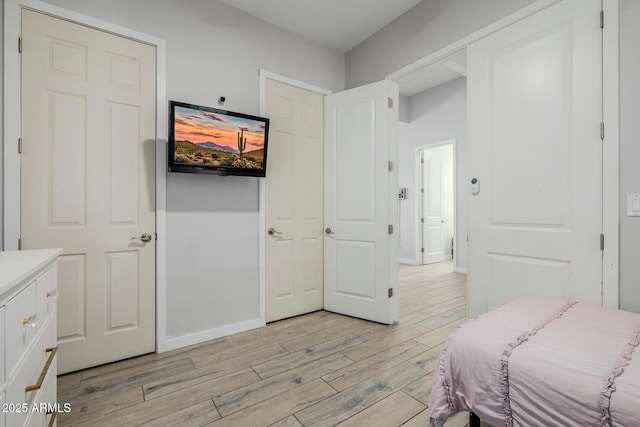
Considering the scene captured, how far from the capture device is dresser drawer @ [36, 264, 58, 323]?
1108mm

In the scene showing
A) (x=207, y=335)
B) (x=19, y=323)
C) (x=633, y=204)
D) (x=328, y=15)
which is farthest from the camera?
(x=328, y=15)

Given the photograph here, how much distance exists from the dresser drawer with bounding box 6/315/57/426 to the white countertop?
10.5 inches

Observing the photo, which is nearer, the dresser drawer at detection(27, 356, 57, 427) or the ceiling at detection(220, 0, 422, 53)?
the dresser drawer at detection(27, 356, 57, 427)

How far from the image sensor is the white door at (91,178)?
1939 millimetres

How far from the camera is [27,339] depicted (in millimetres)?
973

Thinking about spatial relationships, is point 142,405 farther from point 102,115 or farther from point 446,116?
point 446,116

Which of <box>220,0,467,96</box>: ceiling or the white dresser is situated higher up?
<box>220,0,467,96</box>: ceiling

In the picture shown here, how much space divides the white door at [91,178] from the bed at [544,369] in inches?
87.1

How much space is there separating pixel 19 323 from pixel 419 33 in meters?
3.19

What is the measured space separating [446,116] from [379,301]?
155 inches

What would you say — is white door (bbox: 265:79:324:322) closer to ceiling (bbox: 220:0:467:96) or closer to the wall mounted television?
the wall mounted television

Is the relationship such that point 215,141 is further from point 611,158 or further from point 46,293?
point 611,158

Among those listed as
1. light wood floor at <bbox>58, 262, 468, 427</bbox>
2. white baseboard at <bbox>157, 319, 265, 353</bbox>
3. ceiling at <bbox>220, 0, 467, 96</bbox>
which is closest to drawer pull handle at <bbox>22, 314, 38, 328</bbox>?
light wood floor at <bbox>58, 262, 468, 427</bbox>

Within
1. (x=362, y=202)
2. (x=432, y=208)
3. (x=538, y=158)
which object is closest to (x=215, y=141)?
(x=362, y=202)
